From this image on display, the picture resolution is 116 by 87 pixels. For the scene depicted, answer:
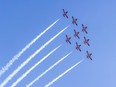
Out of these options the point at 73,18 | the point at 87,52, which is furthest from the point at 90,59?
the point at 73,18

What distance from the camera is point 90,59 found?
643 ft

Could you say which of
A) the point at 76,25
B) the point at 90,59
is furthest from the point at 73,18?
the point at 90,59

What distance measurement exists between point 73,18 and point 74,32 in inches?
216

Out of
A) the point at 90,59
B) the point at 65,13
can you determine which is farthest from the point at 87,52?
the point at 65,13

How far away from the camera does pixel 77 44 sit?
196m

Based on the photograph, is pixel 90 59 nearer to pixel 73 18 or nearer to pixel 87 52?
pixel 87 52

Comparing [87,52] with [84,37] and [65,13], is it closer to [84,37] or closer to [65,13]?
[84,37]

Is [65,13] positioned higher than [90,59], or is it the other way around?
[65,13]

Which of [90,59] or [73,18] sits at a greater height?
[73,18]

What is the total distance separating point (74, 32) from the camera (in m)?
196

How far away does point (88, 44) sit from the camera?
643ft

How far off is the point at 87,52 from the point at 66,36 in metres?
11.5

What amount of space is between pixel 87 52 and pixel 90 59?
4060mm

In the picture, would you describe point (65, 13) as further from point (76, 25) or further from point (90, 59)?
point (90, 59)
